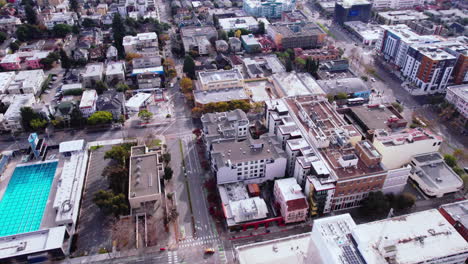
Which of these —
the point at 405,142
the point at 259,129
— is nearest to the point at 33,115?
the point at 259,129

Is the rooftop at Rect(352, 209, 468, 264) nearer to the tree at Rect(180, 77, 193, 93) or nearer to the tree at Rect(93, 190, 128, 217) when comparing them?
the tree at Rect(93, 190, 128, 217)

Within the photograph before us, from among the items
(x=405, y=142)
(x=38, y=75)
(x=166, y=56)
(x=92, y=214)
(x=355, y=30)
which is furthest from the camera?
(x=355, y=30)

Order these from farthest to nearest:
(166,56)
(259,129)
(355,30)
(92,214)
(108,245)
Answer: (355,30)
(166,56)
(259,129)
(92,214)
(108,245)

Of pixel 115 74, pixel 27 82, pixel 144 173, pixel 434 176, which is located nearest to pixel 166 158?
pixel 144 173

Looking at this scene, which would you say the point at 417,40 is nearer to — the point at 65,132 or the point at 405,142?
the point at 405,142

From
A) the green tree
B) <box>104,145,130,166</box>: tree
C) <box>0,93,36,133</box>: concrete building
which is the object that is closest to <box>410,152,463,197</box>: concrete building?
<box>104,145,130,166</box>: tree

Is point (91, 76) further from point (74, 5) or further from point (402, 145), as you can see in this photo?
point (402, 145)
